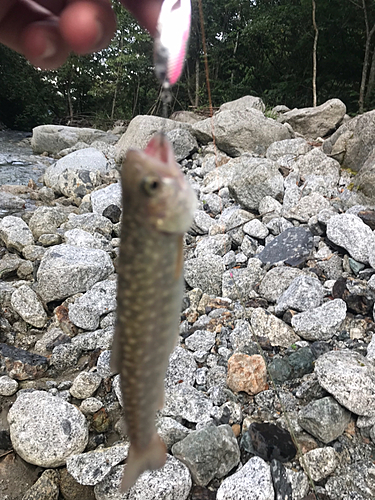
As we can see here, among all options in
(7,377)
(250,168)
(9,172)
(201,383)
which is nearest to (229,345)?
(201,383)

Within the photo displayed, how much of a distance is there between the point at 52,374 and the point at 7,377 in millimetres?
379

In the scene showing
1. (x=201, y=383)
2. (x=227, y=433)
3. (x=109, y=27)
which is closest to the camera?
(x=109, y=27)

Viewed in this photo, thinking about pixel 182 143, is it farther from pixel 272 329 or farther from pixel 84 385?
pixel 84 385

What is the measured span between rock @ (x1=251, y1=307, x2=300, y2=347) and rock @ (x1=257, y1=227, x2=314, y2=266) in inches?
40.6

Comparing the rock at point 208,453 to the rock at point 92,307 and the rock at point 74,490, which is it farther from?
the rock at point 92,307

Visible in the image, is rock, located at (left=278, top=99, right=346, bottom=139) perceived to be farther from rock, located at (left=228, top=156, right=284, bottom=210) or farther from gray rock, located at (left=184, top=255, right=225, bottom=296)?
gray rock, located at (left=184, top=255, right=225, bottom=296)

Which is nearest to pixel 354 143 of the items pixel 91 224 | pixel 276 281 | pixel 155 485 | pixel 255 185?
pixel 255 185

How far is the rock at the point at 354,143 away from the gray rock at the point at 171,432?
17.3 ft

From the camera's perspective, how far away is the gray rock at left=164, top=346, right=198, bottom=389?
3.36m

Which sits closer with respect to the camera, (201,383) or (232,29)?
(201,383)

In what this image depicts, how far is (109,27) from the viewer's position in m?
1.37

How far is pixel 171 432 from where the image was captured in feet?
9.63

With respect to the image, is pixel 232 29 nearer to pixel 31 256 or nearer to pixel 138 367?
pixel 31 256

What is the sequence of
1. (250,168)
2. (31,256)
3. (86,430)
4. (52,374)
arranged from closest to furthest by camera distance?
(86,430)
(52,374)
(31,256)
(250,168)
